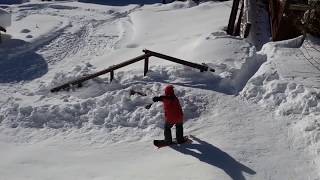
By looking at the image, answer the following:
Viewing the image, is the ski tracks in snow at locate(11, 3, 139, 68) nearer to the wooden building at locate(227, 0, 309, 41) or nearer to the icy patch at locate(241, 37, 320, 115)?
the wooden building at locate(227, 0, 309, 41)

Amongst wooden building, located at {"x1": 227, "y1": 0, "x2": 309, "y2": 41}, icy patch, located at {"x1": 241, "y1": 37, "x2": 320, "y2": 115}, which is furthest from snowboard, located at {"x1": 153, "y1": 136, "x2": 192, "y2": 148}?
wooden building, located at {"x1": 227, "y1": 0, "x2": 309, "y2": 41}

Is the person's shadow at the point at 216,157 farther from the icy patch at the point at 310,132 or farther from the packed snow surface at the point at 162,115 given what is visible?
the icy patch at the point at 310,132

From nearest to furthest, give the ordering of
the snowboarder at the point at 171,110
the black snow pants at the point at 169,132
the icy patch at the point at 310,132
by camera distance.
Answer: the icy patch at the point at 310,132, the snowboarder at the point at 171,110, the black snow pants at the point at 169,132

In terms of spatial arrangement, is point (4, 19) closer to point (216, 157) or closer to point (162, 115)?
point (162, 115)

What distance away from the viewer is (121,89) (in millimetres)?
10039

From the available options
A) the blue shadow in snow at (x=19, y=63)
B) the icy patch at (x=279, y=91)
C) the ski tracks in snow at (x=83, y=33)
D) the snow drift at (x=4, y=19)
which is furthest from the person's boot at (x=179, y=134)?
the snow drift at (x=4, y=19)

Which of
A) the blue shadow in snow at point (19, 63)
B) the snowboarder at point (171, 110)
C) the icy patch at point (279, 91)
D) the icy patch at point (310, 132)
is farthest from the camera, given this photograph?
the blue shadow in snow at point (19, 63)

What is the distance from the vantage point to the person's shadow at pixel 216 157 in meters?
7.23

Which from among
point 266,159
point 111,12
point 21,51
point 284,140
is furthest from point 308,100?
point 111,12

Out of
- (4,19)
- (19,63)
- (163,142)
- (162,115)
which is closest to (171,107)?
(163,142)

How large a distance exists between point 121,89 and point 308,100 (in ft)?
12.3

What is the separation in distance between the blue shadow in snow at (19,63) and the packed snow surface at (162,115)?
29 millimetres

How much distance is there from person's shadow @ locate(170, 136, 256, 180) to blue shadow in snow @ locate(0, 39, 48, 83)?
557cm

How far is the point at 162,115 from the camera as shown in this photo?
29.7ft
